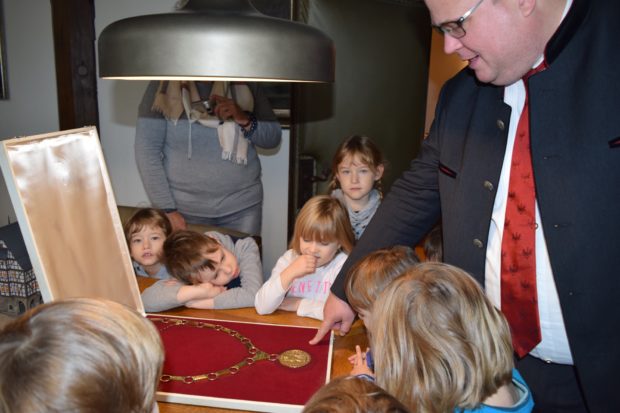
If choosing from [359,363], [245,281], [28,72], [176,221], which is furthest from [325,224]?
[28,72]

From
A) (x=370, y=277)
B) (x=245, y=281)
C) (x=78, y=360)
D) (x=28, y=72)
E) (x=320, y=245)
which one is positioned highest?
(x=28, y=72)

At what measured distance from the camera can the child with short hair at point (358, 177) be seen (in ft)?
8.77

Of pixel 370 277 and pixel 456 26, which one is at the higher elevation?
pixel 456 26

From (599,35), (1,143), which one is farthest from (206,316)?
(599,35)

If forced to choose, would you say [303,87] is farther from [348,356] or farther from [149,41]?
[149,41]

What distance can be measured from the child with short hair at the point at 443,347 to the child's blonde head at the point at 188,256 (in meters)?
0.93

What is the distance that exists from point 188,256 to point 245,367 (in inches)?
27.7

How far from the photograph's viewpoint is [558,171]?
Result: 106cm

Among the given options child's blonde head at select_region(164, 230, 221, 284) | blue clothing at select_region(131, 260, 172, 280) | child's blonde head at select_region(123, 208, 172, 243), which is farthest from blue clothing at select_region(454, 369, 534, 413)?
child's blonde head at select_region(123, 208, 172, 243)

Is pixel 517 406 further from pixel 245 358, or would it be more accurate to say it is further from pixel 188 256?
pixel 188 256

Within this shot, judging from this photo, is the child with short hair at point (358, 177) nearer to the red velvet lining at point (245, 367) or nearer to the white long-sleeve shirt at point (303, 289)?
the white long-sleeve shirt at point (303, 289)

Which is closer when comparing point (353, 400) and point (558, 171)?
point (353, 400)

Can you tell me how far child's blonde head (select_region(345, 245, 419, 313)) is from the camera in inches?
53.7

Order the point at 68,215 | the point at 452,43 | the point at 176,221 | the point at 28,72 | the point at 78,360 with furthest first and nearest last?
the point at 28,72, the point at 176,221, the point at 68,215, the point at 452,43, the point at 78,360
